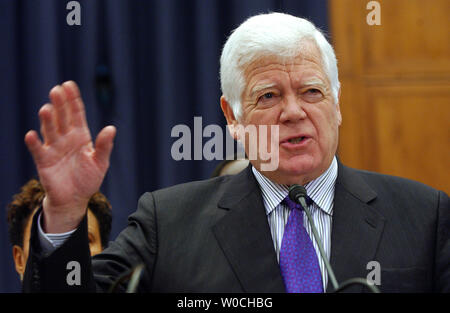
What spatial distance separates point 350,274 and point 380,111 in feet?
6.17

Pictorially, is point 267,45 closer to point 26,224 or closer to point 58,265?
point 58,265

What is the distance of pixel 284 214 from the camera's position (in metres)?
1.62

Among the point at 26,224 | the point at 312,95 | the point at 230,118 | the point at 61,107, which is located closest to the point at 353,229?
the point at 312,95

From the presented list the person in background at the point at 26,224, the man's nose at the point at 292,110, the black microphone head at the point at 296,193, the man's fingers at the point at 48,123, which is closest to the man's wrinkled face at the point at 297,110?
the man's nose at the point at 292,110

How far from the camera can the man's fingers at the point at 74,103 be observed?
1170 mm

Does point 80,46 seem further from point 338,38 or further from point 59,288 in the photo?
point 59,288

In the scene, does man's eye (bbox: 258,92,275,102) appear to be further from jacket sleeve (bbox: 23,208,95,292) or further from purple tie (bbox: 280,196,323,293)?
jacket sleeve (bbox: 23,208,95,292)

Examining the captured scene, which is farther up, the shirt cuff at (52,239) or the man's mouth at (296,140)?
the man's mouth at (296,140)

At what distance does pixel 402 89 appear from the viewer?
321 cm

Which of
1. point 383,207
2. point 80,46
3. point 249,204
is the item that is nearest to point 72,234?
point 249,204

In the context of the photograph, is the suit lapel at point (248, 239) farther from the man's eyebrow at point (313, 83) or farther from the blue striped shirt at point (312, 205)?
the man's eyebrow at point (313, 83)

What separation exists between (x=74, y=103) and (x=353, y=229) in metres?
0.77

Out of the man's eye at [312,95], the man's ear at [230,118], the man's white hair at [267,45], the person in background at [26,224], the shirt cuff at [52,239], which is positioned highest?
the man's white hair at [267,45]

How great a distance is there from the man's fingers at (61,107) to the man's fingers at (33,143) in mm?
54
